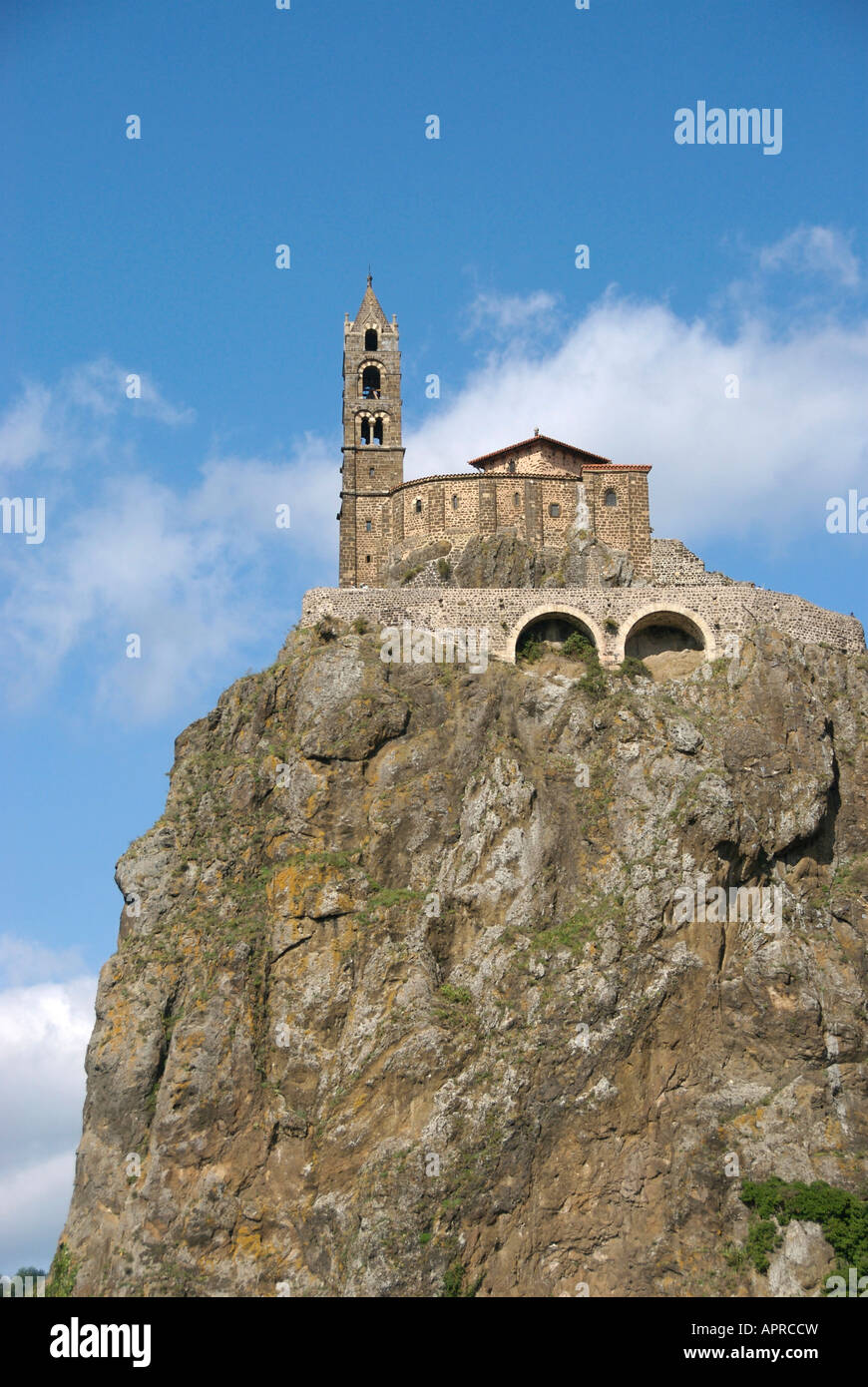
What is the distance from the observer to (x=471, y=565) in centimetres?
8156

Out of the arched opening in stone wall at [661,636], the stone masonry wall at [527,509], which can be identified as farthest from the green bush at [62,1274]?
the stone masonry wall at [527,509]

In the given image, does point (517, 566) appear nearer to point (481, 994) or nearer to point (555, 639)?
point (555, 639)

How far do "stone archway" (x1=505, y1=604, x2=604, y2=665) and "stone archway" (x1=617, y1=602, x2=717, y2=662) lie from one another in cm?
129

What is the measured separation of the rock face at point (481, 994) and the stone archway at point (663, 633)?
10.4 ft

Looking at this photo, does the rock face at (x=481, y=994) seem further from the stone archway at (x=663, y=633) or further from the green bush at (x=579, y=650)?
the stone archway at (x=663, y=633)

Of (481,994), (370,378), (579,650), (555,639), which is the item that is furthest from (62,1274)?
(370,378)

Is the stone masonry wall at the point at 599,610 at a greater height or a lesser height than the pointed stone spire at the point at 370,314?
lesser

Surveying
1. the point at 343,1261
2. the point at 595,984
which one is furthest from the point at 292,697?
the point at 343,1261

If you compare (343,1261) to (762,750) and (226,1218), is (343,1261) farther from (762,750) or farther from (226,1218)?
(762,750)

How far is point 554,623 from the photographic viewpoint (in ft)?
253

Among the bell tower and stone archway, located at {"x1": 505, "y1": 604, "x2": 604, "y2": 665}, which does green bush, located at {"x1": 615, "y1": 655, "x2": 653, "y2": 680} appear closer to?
stone archway, located at {"x1": 505, "y1": 604, "x2": 604, "y2": 665}

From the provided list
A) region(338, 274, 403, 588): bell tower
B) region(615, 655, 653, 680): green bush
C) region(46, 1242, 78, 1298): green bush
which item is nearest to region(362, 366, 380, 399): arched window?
region(338, 274, 403, 588): bell tower

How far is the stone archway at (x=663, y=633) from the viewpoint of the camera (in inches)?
2963

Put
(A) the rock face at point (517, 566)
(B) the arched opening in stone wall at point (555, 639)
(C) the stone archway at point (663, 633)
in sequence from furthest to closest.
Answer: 1. (A) the rock face at point (517, 566)
2. (B) the arched opening in stone wall at point (555, 639)
3. (C) the stone archway at point (663, 633)
